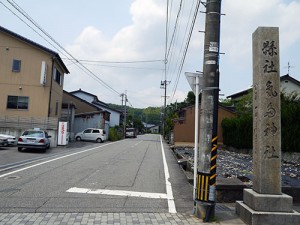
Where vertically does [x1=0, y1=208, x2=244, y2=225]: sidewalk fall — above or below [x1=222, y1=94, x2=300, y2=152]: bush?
below

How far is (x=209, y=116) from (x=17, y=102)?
24.5 m

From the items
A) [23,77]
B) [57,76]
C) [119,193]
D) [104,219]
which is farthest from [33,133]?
[104,219]

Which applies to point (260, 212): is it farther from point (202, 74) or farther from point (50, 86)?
point (50, 86)

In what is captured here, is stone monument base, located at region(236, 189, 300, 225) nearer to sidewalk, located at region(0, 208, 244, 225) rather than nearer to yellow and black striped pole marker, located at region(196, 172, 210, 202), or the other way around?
sidewalk, located at region(0, 208, 244, 225)

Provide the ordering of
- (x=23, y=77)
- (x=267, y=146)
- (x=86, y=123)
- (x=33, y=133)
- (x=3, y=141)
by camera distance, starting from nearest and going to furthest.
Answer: (x=267, y=146)
(x=33, y=133)
(x=3, y=141)
(x=23, y=77)
(x=86, y=123)

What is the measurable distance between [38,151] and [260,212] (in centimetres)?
1737

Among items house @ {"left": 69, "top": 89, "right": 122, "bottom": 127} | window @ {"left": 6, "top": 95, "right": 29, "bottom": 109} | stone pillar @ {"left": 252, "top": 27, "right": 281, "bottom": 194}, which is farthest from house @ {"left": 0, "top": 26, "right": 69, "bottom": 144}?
house @ {"left": 69, "top": 89, "right": 122, "bottom": 127}

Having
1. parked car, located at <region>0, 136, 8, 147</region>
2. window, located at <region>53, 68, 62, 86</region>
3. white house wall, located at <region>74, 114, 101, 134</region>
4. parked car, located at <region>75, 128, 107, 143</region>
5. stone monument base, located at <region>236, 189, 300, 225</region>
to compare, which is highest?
window, located at <region>53, 68, 62, 86</region>

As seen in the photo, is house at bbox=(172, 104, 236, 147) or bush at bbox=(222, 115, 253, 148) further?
house at bbox=(172, 104, 236, 147)

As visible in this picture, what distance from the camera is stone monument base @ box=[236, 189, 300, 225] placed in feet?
17.5

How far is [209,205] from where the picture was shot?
579 centimetres

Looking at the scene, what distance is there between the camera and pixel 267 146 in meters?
5.74

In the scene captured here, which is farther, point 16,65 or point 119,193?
point 16,65

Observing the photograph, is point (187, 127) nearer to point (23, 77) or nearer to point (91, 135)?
point (91, 135)
